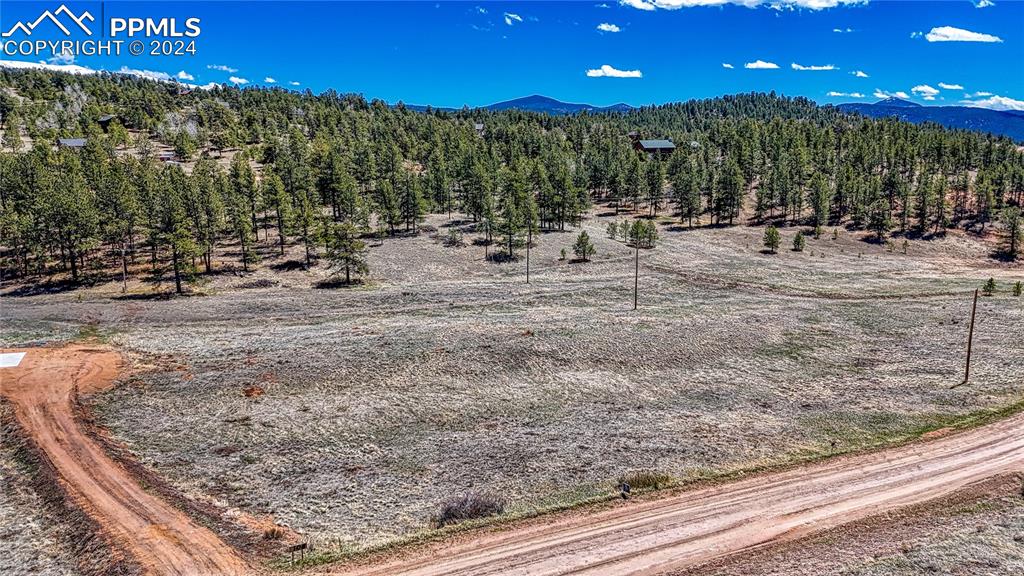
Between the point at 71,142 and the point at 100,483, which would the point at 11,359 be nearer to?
the point at 100,483

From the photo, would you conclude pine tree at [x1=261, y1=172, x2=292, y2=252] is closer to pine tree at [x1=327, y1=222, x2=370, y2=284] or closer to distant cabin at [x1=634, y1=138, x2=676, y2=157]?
pine tree at [x1=327, y1=222, x2=370, y2=284]

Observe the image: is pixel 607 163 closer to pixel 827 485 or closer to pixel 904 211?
pixel 904 211

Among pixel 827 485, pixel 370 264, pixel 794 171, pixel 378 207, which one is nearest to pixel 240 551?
pixel 827 485

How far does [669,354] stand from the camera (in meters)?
46.8

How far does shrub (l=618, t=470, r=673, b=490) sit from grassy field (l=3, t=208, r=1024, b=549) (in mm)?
634

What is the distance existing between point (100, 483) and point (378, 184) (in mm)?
90708

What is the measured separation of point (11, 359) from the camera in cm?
4078

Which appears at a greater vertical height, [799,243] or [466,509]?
[799,243]

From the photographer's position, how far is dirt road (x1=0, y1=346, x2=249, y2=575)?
21.4 metres

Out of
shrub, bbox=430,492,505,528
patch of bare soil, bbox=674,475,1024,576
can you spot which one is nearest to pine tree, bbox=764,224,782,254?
patch of bare soil, bbox=674,475,1024,576

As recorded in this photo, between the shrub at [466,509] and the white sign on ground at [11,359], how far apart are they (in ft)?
115

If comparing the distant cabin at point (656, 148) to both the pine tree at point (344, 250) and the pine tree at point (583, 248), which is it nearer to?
the pine tree at point (583, 248)

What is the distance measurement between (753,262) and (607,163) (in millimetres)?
62324

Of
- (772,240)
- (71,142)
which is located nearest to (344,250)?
(772,240)
